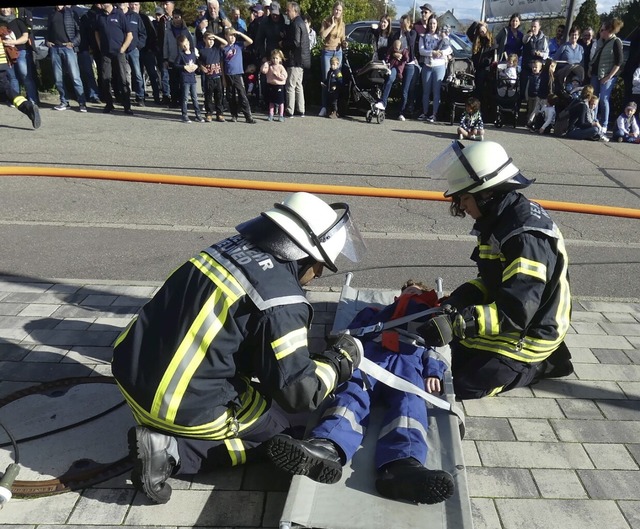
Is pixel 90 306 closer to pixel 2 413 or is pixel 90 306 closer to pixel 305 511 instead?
pixel 2 413

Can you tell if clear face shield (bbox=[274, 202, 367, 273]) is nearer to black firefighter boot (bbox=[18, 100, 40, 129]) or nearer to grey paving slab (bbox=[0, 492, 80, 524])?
grey paving slab (bbox=[0, 492, 80, 524])

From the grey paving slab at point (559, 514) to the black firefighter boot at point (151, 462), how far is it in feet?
5.02

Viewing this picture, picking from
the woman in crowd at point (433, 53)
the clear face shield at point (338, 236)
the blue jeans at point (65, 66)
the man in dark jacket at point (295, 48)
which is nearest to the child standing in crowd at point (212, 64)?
the man in dark jacket at point (295, 48)

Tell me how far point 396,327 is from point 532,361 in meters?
0.82

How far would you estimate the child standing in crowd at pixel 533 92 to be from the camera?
12852mm

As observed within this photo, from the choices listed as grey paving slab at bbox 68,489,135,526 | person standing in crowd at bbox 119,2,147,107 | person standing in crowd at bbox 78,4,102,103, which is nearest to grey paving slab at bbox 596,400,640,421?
grey paving slab at bbox 68,489,135,526

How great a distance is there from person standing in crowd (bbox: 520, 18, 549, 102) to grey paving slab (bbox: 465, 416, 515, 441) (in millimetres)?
11133

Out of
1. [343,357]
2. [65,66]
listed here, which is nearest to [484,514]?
[343,357]

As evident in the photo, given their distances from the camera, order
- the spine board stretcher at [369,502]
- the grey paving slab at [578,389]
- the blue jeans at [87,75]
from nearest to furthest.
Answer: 1. the spine board stretcher at [369,502]
2. the grey paving slab at [578,389]
3. the blue jeans at [87,75]

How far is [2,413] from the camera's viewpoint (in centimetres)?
339

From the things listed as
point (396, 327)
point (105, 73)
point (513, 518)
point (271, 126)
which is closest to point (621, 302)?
point (396, 327)

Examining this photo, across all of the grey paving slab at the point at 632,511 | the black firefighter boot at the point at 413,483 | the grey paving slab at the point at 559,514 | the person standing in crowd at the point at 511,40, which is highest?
the person standing in crowd at the point at 511,40

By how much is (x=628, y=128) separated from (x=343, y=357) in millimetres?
11494

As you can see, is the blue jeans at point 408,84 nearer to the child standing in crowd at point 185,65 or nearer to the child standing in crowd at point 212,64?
the child standing in crowd at point 212,64
